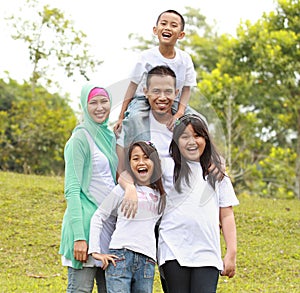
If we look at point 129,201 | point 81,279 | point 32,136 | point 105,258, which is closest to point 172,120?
point 129,201

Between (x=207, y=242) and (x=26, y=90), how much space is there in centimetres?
1277

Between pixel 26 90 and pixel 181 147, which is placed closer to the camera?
pixel 181 147

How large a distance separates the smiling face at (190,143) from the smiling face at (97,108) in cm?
40

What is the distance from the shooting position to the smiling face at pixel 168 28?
3.39m

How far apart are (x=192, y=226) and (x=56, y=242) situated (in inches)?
175

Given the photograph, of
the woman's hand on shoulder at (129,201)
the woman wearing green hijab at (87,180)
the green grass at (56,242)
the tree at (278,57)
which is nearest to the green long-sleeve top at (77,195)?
the woman wearing green hijab at (87,180)

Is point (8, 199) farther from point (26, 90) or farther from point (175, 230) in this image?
point (26, 90)

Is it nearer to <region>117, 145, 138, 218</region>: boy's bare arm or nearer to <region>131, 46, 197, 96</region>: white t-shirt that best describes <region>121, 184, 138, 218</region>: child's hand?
<region>117, 145, 138, 218</region>: boy's bare arm

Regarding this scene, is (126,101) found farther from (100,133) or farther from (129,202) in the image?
(129,202)

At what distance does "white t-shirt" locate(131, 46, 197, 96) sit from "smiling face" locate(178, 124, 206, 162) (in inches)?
11.6

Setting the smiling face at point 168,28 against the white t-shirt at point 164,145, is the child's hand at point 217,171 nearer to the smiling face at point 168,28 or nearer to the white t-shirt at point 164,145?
the white t-shirt at point 164,145

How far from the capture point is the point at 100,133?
331 centimetres

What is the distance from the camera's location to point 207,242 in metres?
3.15

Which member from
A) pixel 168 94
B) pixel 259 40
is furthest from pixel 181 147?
pixel 259 40
